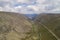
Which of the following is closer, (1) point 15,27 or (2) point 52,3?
(1) point 15,27

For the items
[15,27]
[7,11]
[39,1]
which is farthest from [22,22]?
[39,1]

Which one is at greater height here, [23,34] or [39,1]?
[39,1]

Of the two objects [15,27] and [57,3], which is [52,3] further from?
[15,27]
